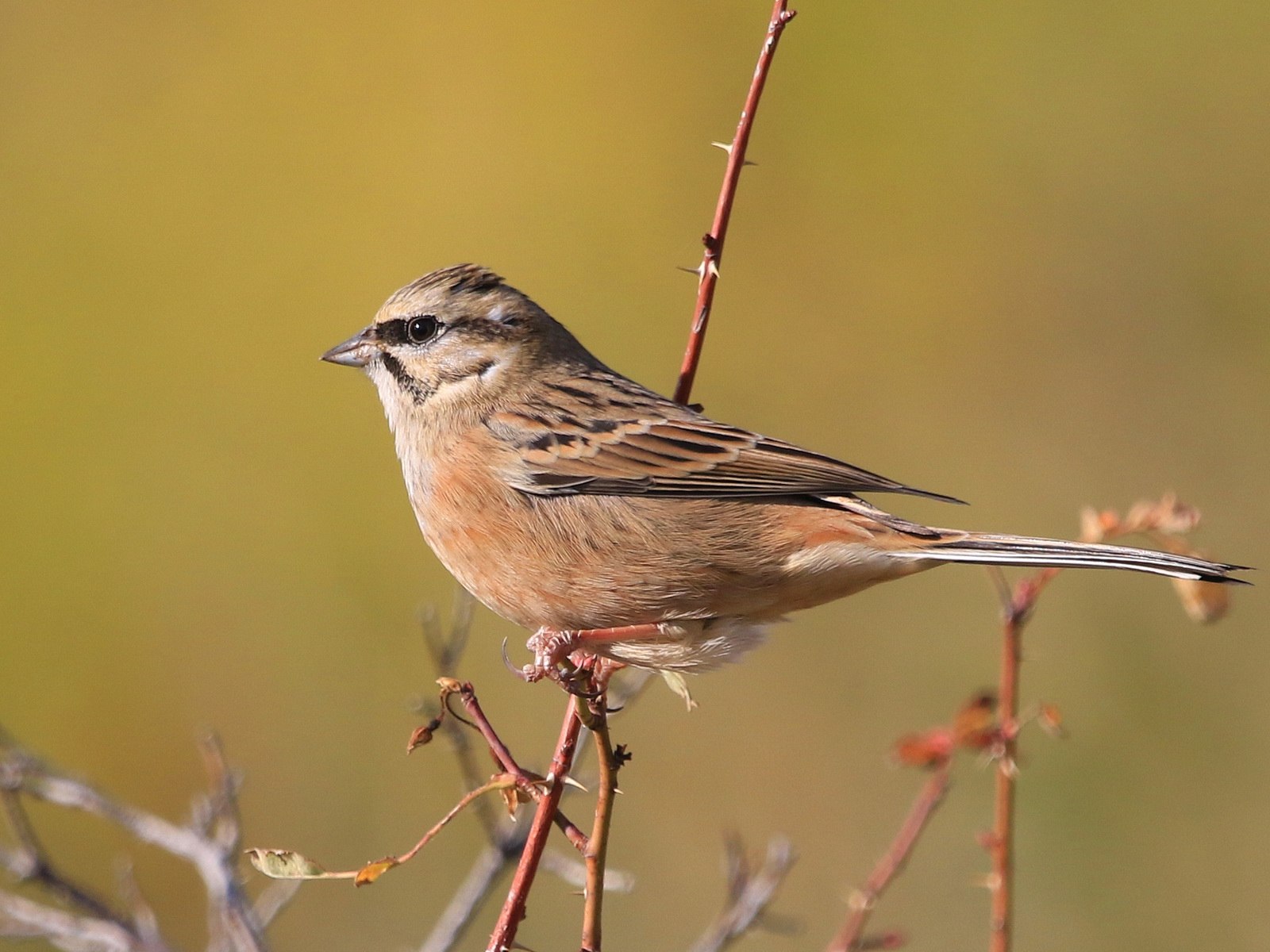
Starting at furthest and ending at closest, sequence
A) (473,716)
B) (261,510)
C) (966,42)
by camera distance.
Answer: (966,42) → (261,510) → (473,716)

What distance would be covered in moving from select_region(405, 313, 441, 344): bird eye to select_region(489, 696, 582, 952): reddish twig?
1.69 meters

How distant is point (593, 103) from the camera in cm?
689

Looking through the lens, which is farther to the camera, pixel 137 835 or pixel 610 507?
pixel 610 507

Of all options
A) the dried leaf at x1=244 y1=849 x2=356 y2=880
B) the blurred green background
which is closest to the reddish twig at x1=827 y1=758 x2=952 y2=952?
the dried leaf at x1=244 y1=849 x2=356 y2=880

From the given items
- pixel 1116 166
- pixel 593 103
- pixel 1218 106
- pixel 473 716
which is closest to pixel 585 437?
pixel 473 716

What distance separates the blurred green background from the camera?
5.60 m

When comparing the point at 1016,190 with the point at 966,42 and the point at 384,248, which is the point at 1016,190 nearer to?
the point at 966,42

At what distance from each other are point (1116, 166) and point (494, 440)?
4.00m

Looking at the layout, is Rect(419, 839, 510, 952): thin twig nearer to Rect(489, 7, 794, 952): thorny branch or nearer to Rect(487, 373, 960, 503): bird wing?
Rect(489, 7, 794, 952): thorny branch

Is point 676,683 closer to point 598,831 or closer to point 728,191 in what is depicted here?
point 598,831

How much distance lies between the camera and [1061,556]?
3.01 meters

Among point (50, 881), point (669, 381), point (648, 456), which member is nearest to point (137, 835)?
point (50, 881)

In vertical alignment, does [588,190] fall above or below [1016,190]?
below

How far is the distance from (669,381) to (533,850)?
4.08 metres
